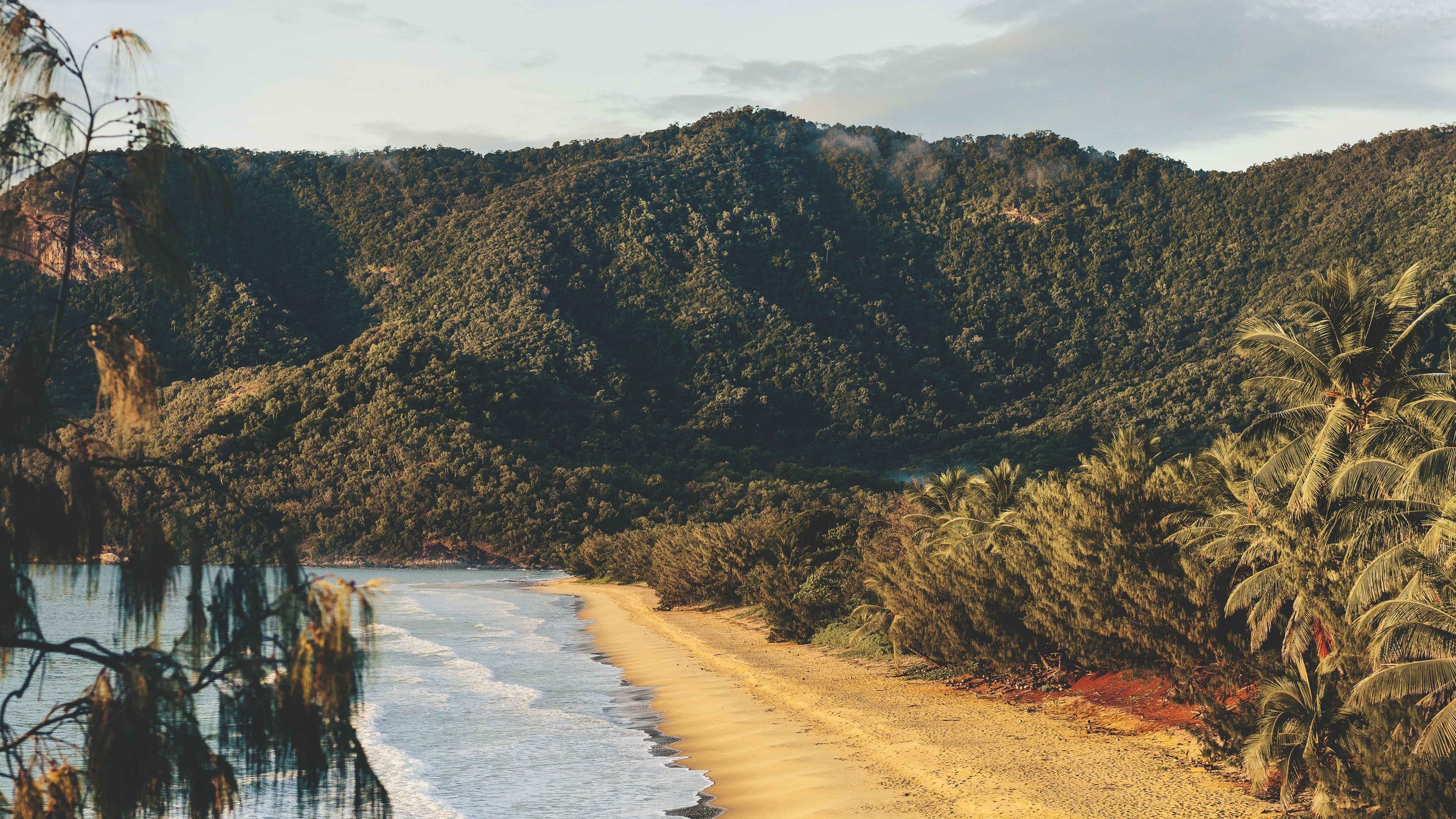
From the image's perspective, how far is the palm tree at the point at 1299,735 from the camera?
32.9 ft

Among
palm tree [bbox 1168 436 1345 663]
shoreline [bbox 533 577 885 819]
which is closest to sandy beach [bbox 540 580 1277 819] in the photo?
shoreline [bbox 533 577 885 819]

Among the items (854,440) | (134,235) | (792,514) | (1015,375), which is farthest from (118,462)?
(1015,375)

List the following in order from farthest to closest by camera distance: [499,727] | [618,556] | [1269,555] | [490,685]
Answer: [618,556] < [490,685] < [499,727] < [1269,555]

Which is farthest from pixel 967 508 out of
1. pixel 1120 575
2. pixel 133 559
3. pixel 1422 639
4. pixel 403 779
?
pixel 133 559

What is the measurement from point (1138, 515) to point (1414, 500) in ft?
16.7

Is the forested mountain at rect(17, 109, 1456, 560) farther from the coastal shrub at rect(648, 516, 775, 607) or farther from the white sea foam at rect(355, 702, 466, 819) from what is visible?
the white sea foam at rect(355, 702, 466, 819)

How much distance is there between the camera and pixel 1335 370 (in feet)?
47.4

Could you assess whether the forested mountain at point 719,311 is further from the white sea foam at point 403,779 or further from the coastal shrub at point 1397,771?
the coastal shrub at point 1397,771

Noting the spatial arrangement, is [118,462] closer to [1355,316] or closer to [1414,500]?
[1414,500]

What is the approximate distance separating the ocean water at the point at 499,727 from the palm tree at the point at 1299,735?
19.3ft

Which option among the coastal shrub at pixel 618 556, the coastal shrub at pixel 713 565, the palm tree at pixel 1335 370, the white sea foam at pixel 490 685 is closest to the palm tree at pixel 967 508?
the palm tree at pixel 1335 370

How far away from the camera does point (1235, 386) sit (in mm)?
92812

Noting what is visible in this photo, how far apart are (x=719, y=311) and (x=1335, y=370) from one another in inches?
4569

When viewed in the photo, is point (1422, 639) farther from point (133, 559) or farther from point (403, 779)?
point (403, 779)
